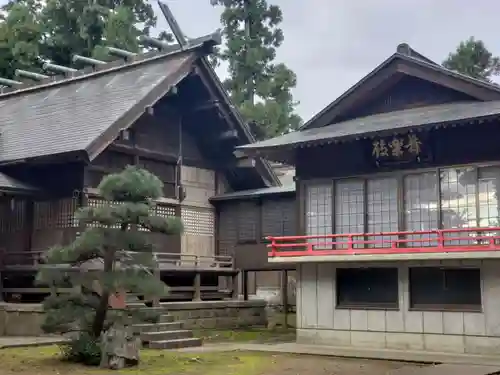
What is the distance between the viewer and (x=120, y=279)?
14.2m

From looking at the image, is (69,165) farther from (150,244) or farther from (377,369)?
(377,369)

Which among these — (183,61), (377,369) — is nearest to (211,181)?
(183,61)

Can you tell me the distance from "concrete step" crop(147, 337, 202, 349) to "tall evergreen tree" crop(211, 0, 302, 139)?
29.0 metres

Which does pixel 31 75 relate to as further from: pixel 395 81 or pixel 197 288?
pixel 395 81

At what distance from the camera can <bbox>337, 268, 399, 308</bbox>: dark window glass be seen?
731 inches

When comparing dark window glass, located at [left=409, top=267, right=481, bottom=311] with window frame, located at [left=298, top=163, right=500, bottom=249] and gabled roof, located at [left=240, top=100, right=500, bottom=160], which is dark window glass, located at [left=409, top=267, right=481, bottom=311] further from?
gabled roof, located at [left=240, top=100, right=500, bottom=160]

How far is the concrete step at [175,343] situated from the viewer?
59.6 feet

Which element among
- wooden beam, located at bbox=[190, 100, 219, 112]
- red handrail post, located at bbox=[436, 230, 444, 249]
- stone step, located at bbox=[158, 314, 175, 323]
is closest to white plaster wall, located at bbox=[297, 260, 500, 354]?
red handrail post, located at bbox=[436, 230, 444, 249]

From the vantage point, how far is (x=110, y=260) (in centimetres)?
1484

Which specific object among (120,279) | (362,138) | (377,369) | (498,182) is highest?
(362,138)

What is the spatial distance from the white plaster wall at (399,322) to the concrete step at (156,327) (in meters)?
3.37

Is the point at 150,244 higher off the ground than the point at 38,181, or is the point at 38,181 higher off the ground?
the point at 38,181

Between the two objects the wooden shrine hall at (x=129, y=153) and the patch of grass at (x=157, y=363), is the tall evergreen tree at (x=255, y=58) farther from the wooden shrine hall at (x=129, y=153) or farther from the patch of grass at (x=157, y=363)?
the patch of grass at (x=157, y=363)

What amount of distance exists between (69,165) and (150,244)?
28.0ft
